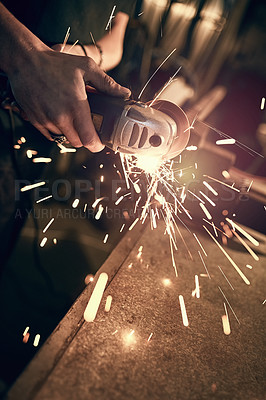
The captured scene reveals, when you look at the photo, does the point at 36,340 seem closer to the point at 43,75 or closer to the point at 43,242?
the point at 43,242

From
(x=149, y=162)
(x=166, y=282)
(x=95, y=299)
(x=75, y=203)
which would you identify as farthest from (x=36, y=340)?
(x=75, y=203)

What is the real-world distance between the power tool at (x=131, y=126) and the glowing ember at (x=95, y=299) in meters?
0.63

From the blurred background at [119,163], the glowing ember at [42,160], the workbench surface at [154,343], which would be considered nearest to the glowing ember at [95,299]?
the workbench surface at [154,343]

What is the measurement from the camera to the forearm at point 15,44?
37.5 inches

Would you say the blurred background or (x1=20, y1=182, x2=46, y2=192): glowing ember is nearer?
the blurred background

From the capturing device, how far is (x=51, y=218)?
185 cm


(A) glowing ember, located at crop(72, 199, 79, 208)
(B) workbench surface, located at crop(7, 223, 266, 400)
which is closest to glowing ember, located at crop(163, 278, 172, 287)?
(B) workbench surface, located at crop(7, 223, 266, 400)

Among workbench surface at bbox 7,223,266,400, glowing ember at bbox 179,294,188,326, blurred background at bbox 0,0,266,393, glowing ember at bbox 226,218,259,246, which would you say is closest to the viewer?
workbench surface at bbox 7,223,266,400

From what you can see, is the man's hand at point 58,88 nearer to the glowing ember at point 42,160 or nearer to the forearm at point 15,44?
the forearm at point 15,44

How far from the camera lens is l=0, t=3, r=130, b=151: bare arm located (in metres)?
0.94

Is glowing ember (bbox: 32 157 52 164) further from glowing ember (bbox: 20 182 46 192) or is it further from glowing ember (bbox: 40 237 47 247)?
glowing ember (bbox: 40 237 47 247)

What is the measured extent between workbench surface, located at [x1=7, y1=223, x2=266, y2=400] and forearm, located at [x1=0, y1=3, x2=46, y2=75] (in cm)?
100

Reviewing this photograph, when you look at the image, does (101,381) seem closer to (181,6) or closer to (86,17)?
(86,17)

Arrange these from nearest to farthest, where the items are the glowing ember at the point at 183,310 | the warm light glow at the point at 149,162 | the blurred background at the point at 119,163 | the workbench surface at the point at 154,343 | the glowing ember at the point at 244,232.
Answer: the workbench surface at the point at 154,343
the glowing ember at the point at 183,310
the warm light glow at the point at 149,162
the blurred background at the point at 119,163
the glowing ember at the point at 244,232
